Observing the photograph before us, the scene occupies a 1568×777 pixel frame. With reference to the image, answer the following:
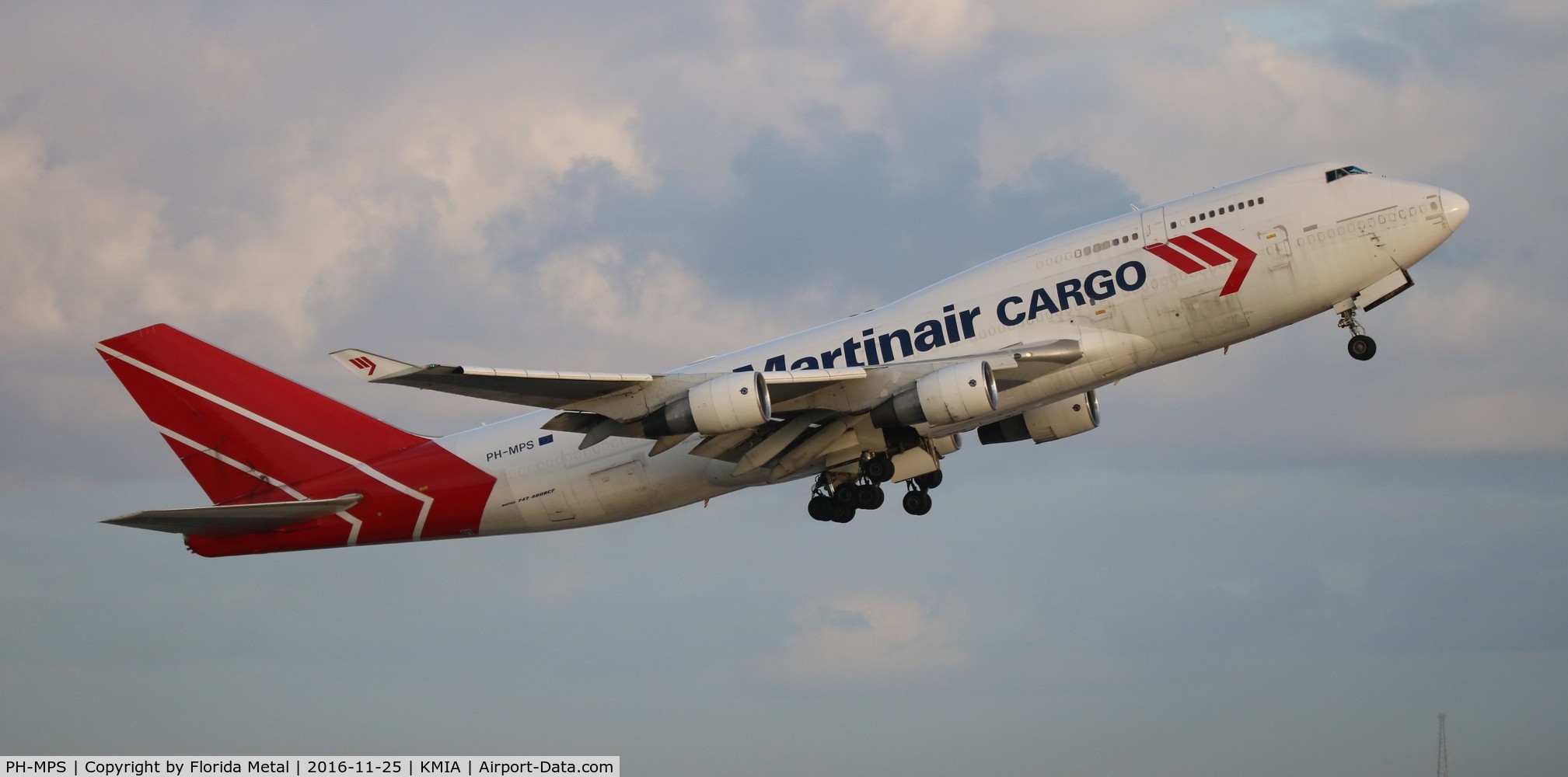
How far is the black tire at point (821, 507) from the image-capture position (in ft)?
146

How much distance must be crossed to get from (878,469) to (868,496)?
1.49 meters

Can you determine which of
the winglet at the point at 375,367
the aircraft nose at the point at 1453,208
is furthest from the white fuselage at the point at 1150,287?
the winglet at the point at 375,367

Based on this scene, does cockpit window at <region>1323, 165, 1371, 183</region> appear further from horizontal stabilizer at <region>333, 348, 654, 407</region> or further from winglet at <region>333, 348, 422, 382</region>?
winglet at <region>333, 348, 422, 382</region>

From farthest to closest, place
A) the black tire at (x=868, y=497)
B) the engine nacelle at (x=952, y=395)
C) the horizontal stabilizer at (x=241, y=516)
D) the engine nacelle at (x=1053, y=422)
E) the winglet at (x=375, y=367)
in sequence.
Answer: the engine nacelle at (x=1053, y=422) < the black tire at (x=868, y=497) < the horizontal stabilizer at (x=241, y=516) < the engine nacelle at (x=952, y=395) < the winglet at (x=375, y=367)

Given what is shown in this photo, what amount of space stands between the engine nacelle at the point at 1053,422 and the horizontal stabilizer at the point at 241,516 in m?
19.5

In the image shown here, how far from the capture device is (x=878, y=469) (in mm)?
42781

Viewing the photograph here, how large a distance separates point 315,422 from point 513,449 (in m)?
6.85

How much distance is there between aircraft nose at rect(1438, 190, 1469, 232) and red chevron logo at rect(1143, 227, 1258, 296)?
4710 mm

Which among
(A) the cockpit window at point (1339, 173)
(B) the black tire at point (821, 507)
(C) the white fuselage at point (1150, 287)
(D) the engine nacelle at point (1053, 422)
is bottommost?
(B) the black tire at point (821, 507)

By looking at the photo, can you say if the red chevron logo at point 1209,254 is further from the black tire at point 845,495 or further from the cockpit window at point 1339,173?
the black tire at point 845,495

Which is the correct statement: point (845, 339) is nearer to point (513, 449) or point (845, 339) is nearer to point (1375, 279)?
point (513, 449)

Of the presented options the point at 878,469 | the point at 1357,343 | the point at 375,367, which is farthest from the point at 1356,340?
the point at 375,367

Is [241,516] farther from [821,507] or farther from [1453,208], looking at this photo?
[1453,208]

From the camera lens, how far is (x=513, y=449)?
4391cm
